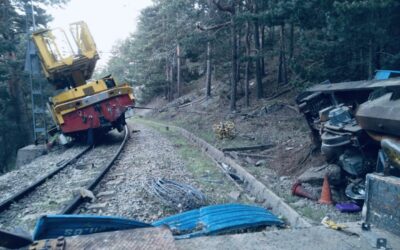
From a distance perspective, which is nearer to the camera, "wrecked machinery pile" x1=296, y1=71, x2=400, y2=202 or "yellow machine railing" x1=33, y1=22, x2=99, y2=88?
"wrecked machinery pile" x1=296, y1=71, x2=400, y2=202

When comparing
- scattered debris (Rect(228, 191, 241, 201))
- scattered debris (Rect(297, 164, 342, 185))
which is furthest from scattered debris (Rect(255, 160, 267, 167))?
scattered debris (Rect(297, 164, 342, 185))

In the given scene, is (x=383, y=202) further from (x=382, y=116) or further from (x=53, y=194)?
(x=53, y=194)

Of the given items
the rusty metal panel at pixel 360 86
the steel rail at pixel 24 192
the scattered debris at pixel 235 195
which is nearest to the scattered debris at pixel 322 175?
the scattered debris at pixel 235 195

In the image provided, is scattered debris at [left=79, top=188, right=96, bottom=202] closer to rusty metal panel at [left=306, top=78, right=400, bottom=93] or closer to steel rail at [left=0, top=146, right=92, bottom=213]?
steel rail at [left=0, top=146, right=92, bottom=213]

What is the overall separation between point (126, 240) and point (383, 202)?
5.65 ft

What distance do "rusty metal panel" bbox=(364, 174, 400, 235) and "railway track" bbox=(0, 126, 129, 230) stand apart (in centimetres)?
443

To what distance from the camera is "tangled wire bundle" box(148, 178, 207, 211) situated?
5738 mm

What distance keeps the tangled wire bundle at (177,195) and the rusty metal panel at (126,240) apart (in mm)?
3195

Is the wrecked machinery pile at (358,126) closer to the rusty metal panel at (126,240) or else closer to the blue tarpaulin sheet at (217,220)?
the blue tarpaulin sheet at (217,220)

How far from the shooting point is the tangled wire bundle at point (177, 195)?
574 centimetres

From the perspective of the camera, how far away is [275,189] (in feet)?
21.2

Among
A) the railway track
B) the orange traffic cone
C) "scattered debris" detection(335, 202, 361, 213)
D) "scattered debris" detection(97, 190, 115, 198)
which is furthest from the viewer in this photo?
"scattered debris" detection(97, 190, 115, 198)

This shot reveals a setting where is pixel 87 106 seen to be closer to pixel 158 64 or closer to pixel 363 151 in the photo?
pixel 363 151

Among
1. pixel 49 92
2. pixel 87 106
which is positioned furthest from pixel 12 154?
pixel 87 106
